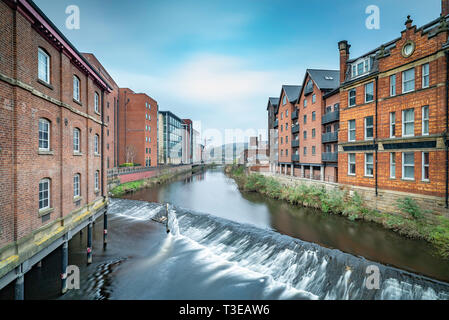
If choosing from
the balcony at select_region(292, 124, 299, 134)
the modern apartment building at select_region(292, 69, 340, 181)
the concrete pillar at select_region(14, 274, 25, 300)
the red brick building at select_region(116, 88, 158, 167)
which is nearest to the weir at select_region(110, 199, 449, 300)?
the concrete pillar at select_region(14, 274, 25, 300)

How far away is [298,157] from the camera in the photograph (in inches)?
1131

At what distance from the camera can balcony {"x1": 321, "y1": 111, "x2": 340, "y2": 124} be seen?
68.8 feet

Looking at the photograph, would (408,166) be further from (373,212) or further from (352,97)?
(352,97)

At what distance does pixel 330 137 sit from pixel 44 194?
22197 mm

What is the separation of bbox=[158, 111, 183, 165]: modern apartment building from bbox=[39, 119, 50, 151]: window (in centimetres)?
5302

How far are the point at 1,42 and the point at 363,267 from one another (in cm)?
1350

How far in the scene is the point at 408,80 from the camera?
Result: 1315 cm

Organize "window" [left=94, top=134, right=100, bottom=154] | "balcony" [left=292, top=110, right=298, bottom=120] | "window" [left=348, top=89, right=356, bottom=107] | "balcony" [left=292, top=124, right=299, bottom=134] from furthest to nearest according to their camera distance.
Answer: "balcony" [left=292, top=110, right=298, bottom=120] → "balcony" [left=292, top=124, right=299, bottom=134] → "window" [left=348, top=89, right=356, bottom=107] → "window" [left=94, top=134, right=100, bottom=154]

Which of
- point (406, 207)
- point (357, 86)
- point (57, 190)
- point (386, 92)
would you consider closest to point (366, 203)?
point (406, 207)

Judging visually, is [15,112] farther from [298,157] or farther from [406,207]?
[298,157]

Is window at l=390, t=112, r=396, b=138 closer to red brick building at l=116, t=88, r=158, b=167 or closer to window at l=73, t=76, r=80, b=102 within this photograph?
window at l=73, t=76, r=80, b=102

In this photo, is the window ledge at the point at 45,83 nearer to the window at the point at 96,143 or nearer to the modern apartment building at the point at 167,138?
the window at the point at 96,143

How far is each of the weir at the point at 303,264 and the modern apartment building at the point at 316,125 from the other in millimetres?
13781

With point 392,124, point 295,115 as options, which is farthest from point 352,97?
point 295,115
